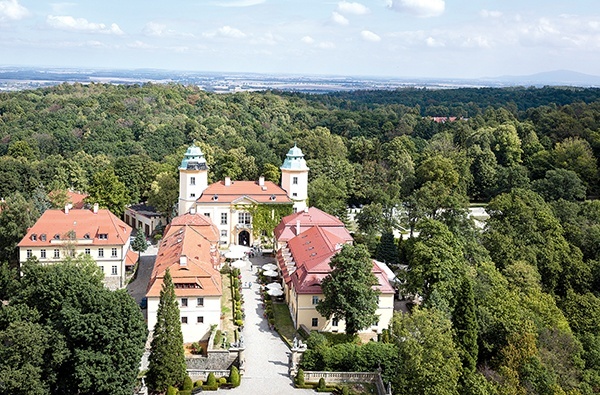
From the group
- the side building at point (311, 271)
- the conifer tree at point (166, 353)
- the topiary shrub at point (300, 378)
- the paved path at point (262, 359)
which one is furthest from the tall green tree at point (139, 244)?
the topiary shrub at point (300, 378)

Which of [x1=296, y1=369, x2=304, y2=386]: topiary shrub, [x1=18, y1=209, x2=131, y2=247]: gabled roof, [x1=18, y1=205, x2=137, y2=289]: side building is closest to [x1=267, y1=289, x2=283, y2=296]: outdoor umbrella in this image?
[x1=296, y1=369, x2=304, y2=386]: topiary shrub

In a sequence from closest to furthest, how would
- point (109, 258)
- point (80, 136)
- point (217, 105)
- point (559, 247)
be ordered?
point (109, 258)
point (559, 247)
point (80, 136)
point (217, 105)

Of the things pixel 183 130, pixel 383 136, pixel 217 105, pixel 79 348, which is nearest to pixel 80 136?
pixel 183 130

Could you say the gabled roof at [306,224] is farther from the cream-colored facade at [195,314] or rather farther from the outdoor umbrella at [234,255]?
the cream-colored facade at [195,314]

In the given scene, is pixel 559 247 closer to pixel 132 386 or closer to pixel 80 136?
pixel 132 386

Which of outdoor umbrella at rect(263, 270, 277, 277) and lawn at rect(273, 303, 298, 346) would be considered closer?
lawn at rect(273, 303, 298, 346)

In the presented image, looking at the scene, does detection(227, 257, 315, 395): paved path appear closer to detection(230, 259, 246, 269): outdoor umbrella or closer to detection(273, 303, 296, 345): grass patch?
detection(273, 303, 296, 345): grass patch
